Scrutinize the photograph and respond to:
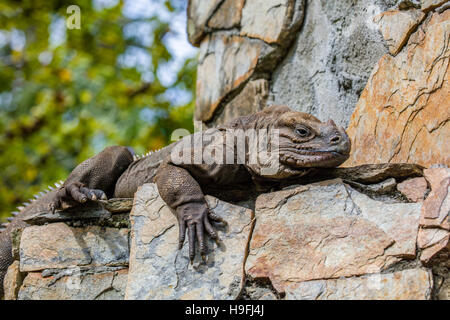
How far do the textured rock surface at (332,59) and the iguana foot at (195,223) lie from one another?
49.0 inches

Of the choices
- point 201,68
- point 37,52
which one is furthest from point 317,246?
point 37,52

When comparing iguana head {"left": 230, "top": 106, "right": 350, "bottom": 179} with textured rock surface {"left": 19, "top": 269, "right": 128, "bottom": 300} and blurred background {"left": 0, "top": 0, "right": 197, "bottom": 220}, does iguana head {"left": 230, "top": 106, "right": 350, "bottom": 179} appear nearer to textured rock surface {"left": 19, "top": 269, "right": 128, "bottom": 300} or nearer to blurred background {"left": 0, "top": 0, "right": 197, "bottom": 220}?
textured rock surface {"left": 19, "top": 269, "right": 128, "bottom": 300}

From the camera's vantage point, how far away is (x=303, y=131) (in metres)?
3.23

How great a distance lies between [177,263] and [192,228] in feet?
0.64

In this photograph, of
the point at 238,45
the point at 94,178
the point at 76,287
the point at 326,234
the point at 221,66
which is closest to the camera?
the point at 326,234

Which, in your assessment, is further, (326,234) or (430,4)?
(430,4)

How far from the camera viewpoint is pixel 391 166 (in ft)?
9.82

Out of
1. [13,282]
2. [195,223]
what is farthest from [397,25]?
[13,282]

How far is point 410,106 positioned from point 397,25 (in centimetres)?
51

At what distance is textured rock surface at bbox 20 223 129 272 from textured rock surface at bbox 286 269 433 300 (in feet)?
3.69

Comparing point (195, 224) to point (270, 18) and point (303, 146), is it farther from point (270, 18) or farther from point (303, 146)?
point (270, 18)

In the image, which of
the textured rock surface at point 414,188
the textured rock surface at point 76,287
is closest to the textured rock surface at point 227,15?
the textured rock surface at point 414,188

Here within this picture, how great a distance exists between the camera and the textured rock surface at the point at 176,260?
2.88m

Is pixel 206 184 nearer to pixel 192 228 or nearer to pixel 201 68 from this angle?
pixel 192 228
